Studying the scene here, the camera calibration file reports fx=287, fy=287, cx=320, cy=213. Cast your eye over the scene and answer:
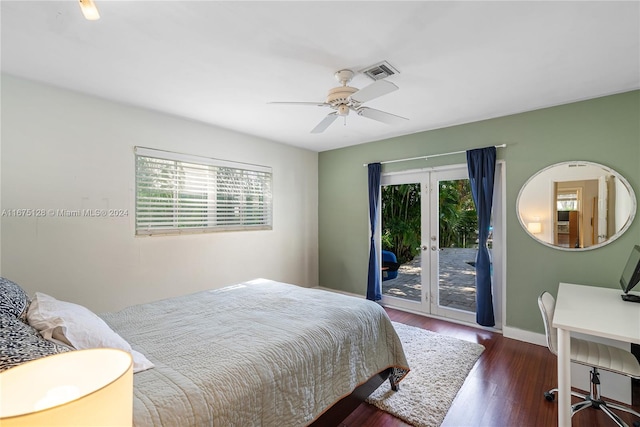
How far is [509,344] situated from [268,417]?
Result: 2951 mm

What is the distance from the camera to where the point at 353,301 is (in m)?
2.37

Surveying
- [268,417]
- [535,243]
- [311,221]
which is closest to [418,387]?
[268,417]

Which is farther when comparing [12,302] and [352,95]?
[352,95]

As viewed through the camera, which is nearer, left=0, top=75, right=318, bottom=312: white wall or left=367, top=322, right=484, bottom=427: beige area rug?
left=367, top=322, right=484, bottom=427: beige area rug

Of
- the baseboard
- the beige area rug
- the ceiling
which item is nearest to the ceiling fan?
the ceiling

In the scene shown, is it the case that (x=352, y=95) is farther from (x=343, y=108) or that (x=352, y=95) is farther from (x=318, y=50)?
(x=318, y=50)

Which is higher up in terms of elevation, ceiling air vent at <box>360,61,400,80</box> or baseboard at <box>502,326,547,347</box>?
ceiling air vent at <box>360,61,400,80</box>

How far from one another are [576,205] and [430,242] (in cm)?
158

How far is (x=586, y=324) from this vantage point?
1751 millimetres

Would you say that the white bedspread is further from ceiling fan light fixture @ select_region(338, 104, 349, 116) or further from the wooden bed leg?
ceiling fan light fixture @ select_region(338, 104, 349, 116)

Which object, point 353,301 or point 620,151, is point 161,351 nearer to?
point 353,301

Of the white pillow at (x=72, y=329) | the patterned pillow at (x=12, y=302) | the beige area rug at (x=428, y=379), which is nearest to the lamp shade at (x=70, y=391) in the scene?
the white pillow at (x=72, y=329)

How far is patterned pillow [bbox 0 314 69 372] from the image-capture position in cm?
87

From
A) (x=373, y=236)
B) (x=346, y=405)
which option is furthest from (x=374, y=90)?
(x=373, y=236)
